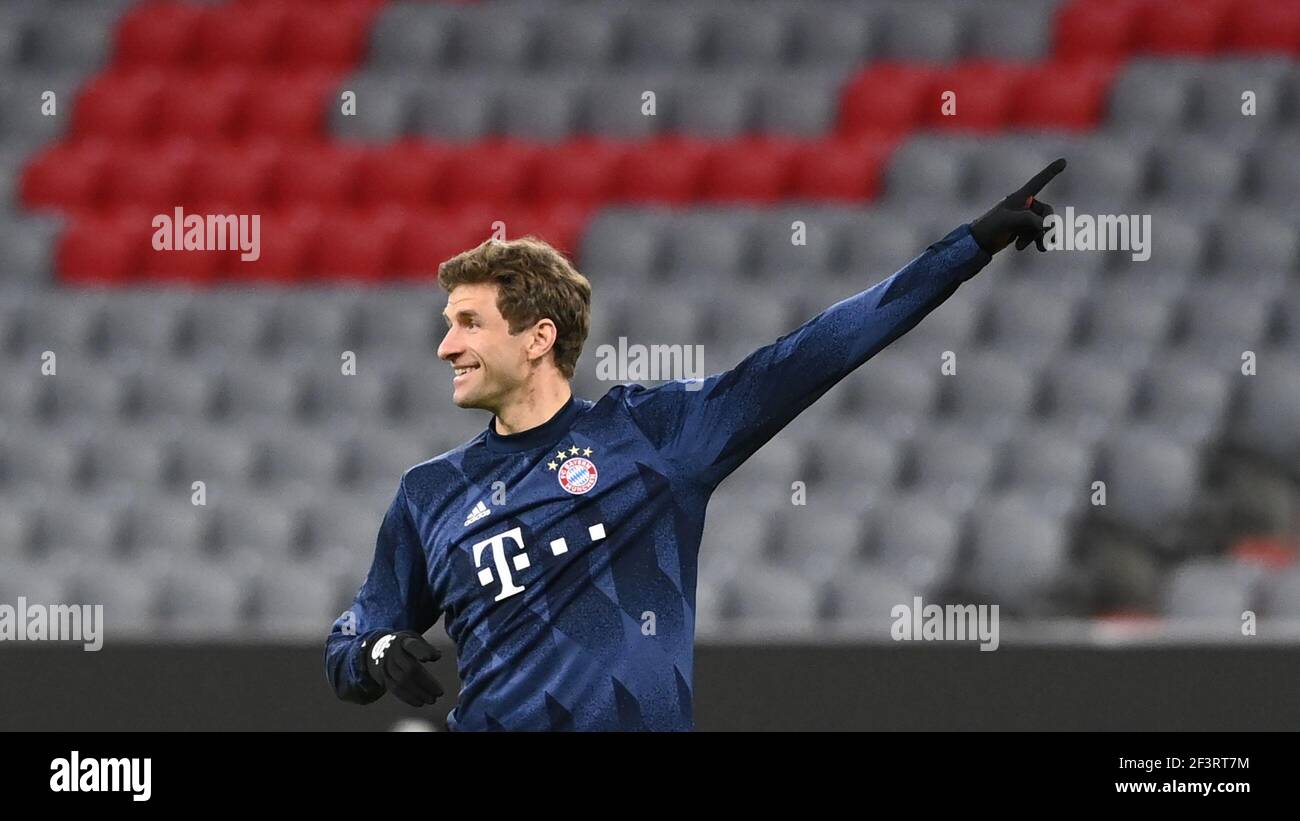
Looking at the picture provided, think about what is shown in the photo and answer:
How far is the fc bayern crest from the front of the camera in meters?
2.78

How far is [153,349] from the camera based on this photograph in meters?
6.93

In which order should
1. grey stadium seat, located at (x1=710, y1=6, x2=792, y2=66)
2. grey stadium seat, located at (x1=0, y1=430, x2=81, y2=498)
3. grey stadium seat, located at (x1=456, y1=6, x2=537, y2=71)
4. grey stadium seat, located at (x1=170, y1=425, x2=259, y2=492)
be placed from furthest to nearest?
grey stadium seat, located at (x1=456, y1=6, x2=537, y2=71), grey stadium seat, located at (x1=710, y1=6, x2=792, y2=66), grey stadium seat, located at (x1=0, y1=430, x2=81, y2=498), grey stadium seat, located at (x1=170, y1=425, x2=259, y2=492)

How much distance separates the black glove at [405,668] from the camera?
2666 millimetres

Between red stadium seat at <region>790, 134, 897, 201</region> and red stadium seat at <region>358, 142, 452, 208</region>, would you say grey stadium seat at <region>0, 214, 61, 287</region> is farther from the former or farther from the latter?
red stadium seat at <region>790, 134, 897, 201</region>

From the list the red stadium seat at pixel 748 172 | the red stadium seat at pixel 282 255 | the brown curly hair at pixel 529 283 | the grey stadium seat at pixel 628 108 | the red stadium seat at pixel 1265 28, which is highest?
the red stadium seat at pixel 1265 28

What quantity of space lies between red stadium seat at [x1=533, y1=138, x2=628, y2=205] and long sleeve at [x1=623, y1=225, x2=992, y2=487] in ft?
14.3

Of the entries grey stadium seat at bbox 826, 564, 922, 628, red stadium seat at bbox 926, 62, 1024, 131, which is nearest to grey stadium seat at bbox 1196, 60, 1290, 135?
red stadium seat at bbox 926, 62, 1024, 131

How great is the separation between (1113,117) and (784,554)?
6.85ft

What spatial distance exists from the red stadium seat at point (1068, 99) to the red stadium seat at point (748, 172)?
83 cm

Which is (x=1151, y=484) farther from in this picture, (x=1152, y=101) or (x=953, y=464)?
(x=1152, y=101)

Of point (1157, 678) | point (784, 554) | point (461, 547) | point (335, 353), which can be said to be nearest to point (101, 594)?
point (335, 353)

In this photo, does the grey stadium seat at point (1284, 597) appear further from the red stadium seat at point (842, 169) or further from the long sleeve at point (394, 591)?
the long sleeve at point (394, 591)

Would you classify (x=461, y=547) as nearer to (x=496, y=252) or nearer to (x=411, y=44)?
(x=496, y=252)

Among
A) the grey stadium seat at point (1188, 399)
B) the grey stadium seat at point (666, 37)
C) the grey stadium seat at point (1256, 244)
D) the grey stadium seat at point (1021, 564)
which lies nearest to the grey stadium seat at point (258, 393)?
the grey stadium seat at point (666, 37)
